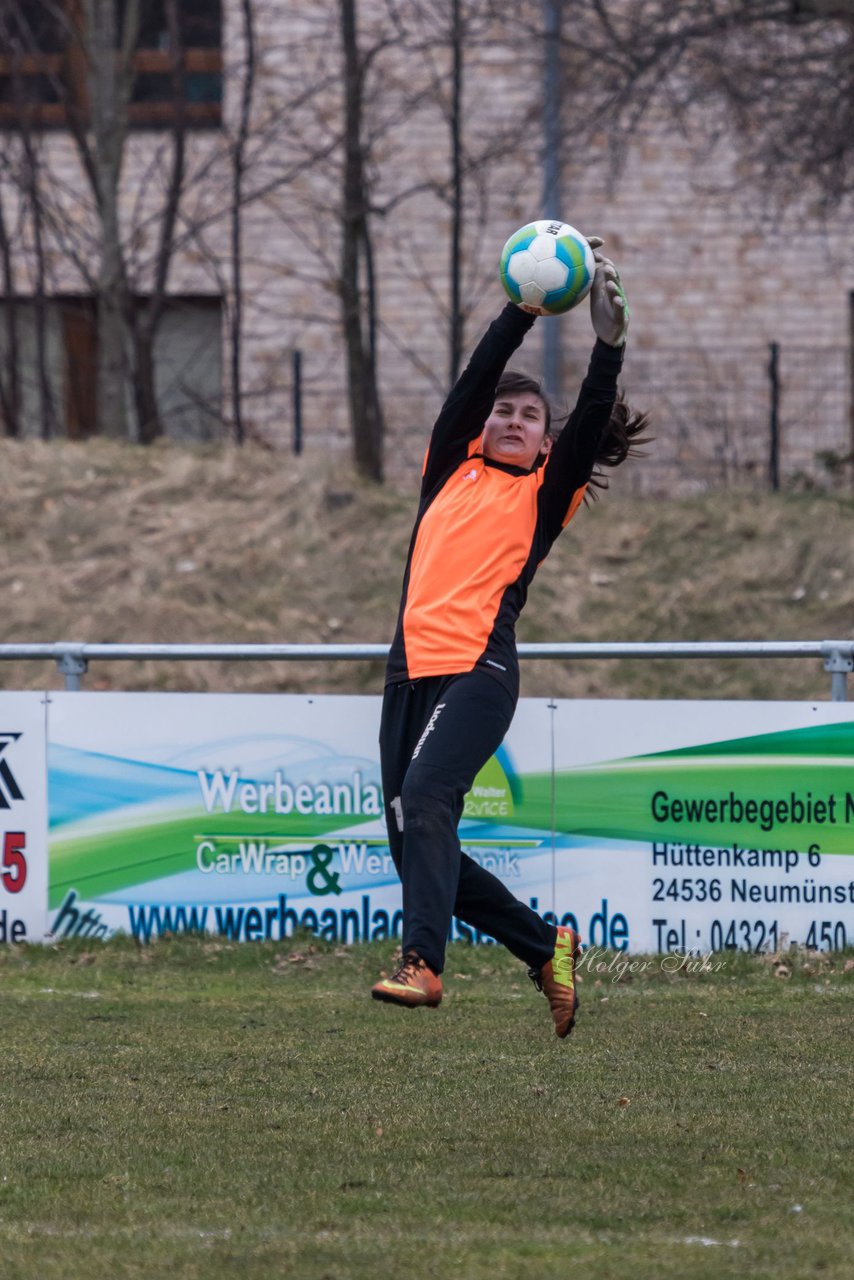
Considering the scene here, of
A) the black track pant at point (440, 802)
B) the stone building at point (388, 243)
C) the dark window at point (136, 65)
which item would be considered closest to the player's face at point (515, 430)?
the black track pant at point (440, 802)

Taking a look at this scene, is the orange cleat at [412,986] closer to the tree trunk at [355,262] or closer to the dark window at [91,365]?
the tree trunk at [355,262]

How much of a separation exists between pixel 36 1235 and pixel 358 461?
16470mm

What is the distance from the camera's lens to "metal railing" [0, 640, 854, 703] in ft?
27.6

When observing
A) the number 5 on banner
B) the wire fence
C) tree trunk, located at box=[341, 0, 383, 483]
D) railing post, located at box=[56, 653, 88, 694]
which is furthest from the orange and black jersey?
the wire fence

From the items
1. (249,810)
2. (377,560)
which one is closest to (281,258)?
(377,560)

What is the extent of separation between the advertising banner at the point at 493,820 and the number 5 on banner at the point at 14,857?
0.15m

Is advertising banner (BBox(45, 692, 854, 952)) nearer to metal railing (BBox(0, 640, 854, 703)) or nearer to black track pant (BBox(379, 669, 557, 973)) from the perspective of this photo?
metal railing (BBox(0, 640, 854, 703))

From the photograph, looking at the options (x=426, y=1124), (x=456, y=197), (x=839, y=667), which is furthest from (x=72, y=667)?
(x=456, y=197)

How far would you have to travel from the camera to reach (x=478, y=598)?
5781 millimetres

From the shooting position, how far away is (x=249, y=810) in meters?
8.88

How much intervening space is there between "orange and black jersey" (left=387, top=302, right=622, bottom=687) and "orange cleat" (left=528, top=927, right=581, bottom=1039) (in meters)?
0.98

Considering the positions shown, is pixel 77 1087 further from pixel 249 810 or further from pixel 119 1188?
pixel 249 810

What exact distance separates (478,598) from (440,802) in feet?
2.26

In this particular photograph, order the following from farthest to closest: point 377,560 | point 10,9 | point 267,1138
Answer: point 10,9 < point 377,560 < point 267,1138
